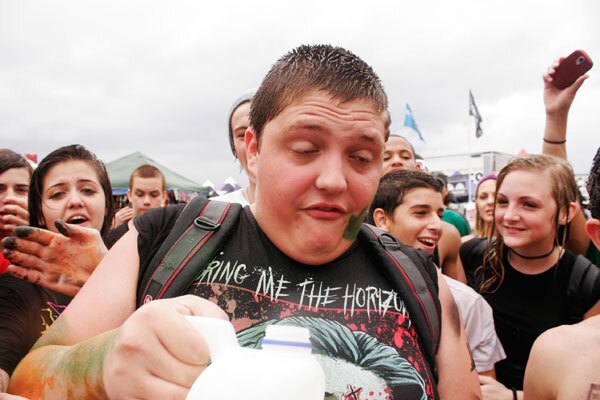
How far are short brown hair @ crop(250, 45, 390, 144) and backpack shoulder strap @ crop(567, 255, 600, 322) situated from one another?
1.94m

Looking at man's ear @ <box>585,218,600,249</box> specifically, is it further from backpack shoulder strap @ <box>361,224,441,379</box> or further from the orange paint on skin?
the orange paint on skin

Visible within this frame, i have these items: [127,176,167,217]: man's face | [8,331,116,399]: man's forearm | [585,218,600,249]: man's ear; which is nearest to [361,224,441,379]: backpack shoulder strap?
[585,218,600,249]: man's ear

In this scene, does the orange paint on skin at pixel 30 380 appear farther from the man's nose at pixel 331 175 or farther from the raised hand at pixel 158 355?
the man's nose at pixel 331 175

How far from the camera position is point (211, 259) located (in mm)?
1573

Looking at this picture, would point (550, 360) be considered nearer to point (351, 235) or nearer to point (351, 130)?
point (351, 235)

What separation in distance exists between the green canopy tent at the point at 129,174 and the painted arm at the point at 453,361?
38.8 feet

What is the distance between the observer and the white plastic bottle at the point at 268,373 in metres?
0.78

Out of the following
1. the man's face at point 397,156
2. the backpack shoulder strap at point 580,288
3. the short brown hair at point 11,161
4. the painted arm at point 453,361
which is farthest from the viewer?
the man's face at point 397,156

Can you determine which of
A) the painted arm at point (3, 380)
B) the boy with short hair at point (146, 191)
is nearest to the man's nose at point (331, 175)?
the painted arm at point (3, 380)

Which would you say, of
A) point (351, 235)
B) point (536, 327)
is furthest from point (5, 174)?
point (536, 327)

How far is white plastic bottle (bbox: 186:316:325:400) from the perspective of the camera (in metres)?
0.78

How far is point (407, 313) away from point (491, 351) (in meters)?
1.41

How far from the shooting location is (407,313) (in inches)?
63.1

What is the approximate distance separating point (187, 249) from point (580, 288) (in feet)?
8.21
